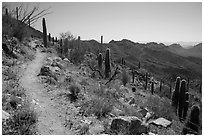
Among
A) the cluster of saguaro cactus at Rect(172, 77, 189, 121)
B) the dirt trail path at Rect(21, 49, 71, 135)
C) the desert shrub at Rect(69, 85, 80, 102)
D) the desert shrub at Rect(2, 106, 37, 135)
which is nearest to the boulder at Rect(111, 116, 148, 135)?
the dirt trail path at Rect(21, 49, 71, 135)

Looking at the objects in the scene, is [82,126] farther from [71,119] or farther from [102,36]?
[102,36]

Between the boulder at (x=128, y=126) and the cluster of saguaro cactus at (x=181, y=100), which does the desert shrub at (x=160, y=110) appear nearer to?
the cluster of saguaro cactus at (x=181, y=100)

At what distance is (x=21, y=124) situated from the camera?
4.74 meters

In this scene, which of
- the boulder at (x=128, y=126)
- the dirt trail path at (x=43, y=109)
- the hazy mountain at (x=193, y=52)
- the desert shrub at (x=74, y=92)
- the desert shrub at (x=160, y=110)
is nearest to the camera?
the dirt trail path at (x=43, y=109)

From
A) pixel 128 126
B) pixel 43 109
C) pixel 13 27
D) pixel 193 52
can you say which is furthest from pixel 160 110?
pixel 193 52

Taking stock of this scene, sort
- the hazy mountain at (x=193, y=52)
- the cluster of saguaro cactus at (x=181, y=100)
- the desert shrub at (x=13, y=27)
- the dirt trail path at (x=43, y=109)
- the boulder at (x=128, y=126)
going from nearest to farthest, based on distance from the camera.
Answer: the dirt trail path at (x=43, y=109)
the boulder at (x=128, y=126)
the cluster of saguaro cactus at (x=181, y=100)
the desert shrub at (x=13, y=27)
the hazy mountain at (x=193, y=52)

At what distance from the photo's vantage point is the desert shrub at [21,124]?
456cm

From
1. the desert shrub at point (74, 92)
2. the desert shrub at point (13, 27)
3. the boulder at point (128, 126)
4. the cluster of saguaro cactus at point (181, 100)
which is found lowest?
the cluster of saguaro cactus at point (181, 100)

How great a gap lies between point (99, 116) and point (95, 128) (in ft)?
2.79

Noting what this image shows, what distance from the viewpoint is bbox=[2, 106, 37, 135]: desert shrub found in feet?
15.0

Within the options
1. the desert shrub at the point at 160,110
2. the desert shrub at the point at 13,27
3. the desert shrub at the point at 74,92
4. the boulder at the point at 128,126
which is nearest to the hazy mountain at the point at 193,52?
the desert shrub at the point at 160,110

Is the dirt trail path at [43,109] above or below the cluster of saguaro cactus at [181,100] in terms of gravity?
above

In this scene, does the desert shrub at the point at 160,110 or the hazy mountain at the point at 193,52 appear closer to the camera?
the desert shrub at the point at 160,110

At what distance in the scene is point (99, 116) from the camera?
6.47 metres
